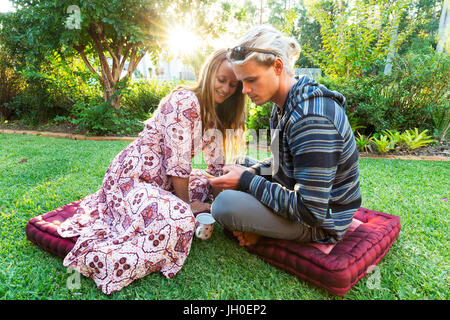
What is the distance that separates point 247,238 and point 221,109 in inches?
41.7

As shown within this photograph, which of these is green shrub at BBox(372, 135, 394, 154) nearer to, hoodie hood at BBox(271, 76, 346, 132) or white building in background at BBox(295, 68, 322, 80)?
white building in background at BBox(295, 68, 322, 80)

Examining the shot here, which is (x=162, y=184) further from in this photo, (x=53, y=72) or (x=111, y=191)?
(x=53, y=72)

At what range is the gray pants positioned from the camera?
1629mm

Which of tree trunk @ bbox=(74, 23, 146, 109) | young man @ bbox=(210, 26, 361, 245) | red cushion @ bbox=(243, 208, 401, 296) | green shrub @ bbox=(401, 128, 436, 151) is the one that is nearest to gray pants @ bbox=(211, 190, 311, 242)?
young man @ bbox=(210, 26, 361, 245)

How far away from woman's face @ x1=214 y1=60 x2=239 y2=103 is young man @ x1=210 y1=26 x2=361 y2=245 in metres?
0.33

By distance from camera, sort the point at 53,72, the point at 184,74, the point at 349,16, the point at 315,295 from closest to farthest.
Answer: the point at 315,295 → the point at 349,16 → the point at 53,72 → the point at 184,74

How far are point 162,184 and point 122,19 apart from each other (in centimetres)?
463

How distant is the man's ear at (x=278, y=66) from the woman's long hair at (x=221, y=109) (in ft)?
1.60

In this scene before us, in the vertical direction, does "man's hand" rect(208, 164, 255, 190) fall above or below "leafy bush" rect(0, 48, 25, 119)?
below

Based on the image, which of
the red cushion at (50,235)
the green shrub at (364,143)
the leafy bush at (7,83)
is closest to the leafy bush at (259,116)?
the green shrub at (364,143)

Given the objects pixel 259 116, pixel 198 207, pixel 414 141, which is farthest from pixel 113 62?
pixel 414 141

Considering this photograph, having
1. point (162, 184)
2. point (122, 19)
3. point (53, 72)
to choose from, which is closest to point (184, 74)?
point (53, 72)

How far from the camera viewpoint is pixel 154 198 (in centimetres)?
176
